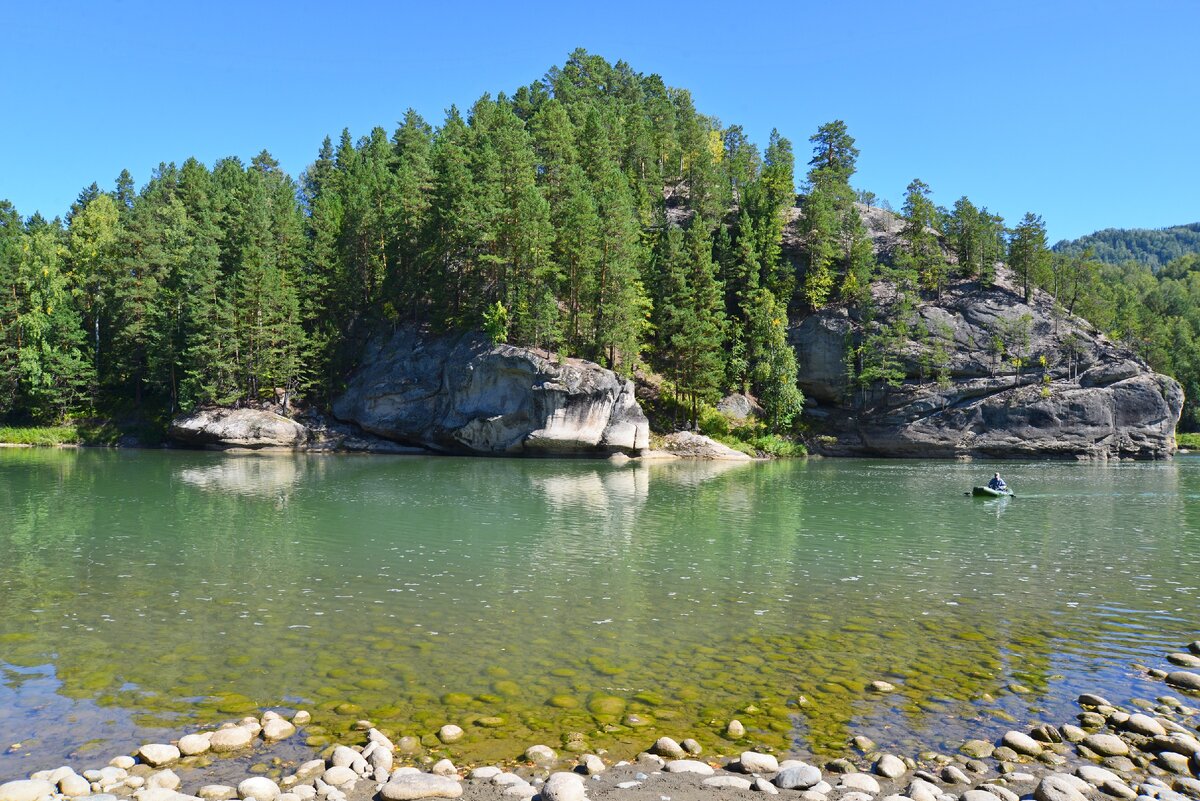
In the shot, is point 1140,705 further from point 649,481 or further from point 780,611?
point 649,481

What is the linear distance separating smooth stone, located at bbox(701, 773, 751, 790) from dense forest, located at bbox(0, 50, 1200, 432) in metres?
60.9

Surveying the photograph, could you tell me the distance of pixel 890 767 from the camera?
9.58m

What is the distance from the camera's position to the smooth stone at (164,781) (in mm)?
8905

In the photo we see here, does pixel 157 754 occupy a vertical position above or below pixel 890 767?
below

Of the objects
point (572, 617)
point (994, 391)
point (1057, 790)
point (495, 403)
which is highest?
point (994, 391)

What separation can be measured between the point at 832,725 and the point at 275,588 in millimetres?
14196

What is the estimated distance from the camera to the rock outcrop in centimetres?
8056

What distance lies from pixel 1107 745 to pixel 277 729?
11181 mm

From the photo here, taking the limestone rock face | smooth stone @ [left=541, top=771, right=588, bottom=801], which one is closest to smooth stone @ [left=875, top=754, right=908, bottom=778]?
smooth stone @ [left=541, top=771, right=588, bottom=801]

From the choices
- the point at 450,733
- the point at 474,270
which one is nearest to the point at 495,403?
the point at 474,270

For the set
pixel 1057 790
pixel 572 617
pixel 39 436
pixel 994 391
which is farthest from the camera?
pixel 994 391

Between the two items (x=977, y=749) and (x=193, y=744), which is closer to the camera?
(x=193, y=744)

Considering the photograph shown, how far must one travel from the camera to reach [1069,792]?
8742 mm

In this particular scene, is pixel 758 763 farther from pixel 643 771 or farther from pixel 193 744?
pixel 193 744
